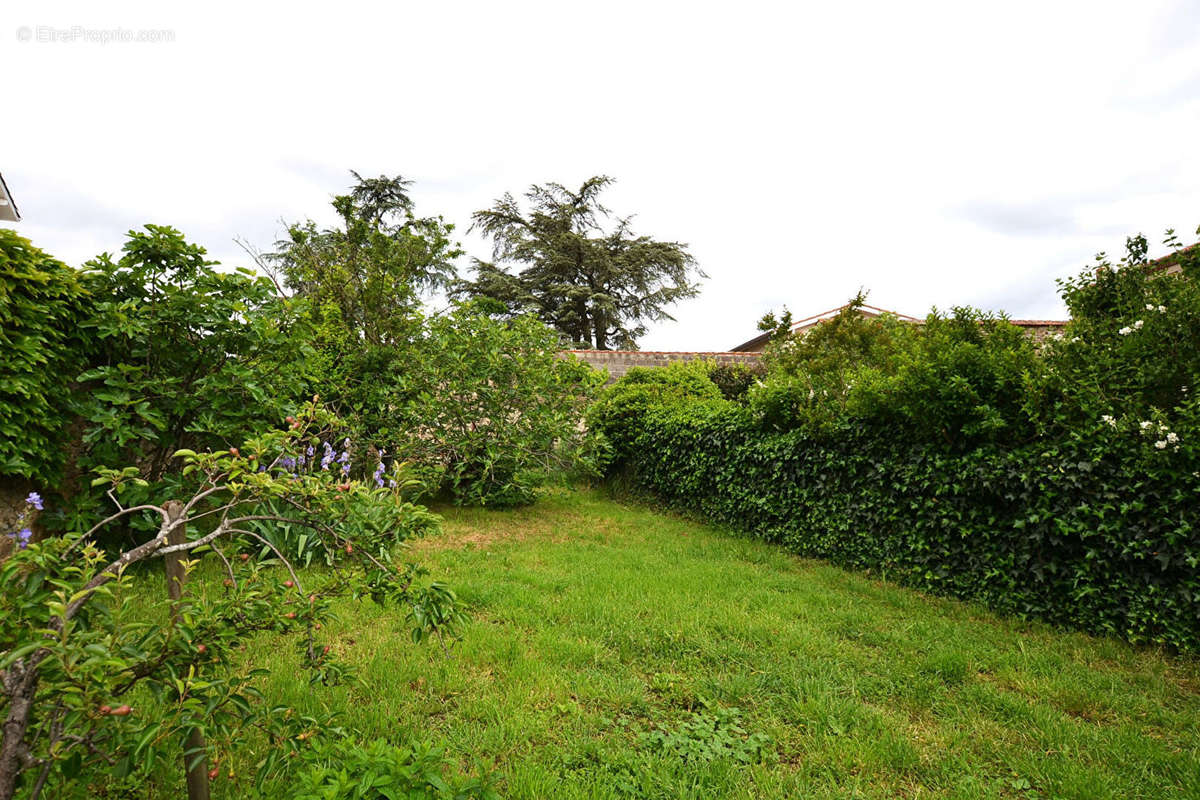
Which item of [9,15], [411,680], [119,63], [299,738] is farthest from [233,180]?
[299,738]

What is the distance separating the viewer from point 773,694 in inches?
105

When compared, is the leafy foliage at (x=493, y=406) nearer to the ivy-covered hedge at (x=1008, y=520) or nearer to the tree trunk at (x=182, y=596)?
the ivy-covered hedge at (x=1008, y=520)

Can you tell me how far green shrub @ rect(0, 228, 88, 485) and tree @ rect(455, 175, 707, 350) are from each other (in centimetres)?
1752

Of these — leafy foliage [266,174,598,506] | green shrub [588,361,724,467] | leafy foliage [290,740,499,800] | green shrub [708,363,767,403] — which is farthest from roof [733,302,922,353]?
leafy foliage [290,740,499,800]

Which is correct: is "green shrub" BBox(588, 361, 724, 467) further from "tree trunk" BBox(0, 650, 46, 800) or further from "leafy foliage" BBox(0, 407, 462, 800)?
"tree trunk" BBox(0, 650, 46, 800)

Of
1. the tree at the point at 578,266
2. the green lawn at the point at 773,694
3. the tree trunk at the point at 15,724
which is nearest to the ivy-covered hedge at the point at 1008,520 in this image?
the green lawn at the point at 773,694

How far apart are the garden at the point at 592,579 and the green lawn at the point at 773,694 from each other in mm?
19

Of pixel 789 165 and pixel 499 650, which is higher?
pixel 789 165

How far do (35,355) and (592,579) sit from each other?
4.03 meters

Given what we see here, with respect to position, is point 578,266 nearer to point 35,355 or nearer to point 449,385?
point 449,385

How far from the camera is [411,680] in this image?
8.71 feet

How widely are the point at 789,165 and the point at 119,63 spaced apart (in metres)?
10.6

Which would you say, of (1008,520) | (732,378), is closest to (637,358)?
(732,378)

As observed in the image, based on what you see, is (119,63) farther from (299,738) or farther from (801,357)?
(801,357)
